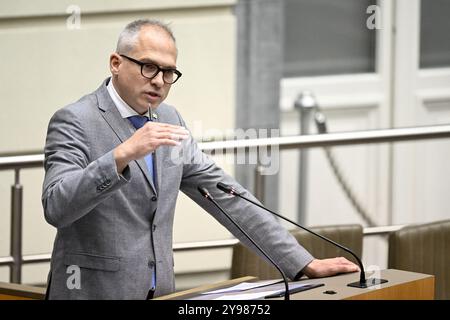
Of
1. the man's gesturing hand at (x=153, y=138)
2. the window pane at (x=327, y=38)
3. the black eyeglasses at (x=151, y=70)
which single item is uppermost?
the window pane at (x=327, y=38)

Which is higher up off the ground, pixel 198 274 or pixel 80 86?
pixel 80 86

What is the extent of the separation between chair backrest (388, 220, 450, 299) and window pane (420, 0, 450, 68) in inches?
114

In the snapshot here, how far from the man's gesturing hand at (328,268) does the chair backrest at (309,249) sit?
20.0 inches

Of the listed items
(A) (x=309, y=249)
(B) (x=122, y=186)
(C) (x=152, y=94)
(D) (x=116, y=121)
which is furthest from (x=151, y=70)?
(A) (x=309, y=249)

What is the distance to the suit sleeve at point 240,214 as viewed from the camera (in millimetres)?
3824

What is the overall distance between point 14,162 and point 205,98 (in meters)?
1.68

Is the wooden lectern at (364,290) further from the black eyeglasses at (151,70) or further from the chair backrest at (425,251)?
the chair backrest at (425,251)

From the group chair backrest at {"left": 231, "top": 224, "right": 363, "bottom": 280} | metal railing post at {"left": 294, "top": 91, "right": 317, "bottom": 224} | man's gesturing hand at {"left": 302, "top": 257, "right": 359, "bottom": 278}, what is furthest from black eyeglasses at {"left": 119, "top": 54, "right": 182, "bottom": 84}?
metal railing post at {"left": 294, "top": 91, "right": 317, "bottom": 224}

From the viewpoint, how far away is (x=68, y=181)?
10.9 feet

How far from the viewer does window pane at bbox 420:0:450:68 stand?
7438 millimetres

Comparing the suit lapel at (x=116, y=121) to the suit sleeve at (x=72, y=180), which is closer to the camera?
the suit sleeve at (x=72, y=180)

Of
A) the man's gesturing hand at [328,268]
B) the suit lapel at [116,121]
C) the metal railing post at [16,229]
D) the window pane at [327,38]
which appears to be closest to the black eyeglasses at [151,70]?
the suit lapel at [116,121]

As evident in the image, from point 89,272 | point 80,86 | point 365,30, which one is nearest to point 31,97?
point 80,86
